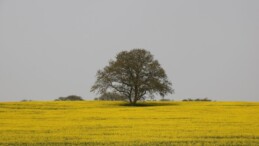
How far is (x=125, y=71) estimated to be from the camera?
2667 inches

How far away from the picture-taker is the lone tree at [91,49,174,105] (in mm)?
66688

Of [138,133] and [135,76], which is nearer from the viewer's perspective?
[138,133]

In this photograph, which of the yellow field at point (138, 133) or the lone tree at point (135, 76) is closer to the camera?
the yellow field at point (138, 133)

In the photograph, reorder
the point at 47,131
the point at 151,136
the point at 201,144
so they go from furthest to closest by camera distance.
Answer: the point at 47,131
the point at 151,136
the point at 201,144

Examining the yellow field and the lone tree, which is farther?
the lone tree

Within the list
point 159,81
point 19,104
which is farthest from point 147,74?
point 19,104

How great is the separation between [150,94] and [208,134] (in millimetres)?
42439

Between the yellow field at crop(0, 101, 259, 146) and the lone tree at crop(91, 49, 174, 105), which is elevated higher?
the lone tree at crop(91, 49, 174, 105)

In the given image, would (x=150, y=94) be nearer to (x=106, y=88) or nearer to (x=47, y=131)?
(x=106, y=88)

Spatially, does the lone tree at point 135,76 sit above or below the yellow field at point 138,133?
above

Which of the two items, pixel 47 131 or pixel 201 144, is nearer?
pixel 201 144

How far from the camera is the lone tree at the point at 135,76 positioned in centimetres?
6669

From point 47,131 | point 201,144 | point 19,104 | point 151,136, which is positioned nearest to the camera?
point 201,144

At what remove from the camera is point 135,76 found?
67500 millimetres
